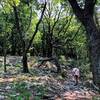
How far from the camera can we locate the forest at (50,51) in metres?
14.9

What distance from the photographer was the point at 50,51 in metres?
43.0

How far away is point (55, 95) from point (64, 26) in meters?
31.2

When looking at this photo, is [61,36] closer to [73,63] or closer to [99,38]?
[73,63]

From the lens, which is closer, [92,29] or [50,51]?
[92,29]

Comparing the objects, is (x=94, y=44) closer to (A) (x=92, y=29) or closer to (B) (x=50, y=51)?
(A) (x=92, y=29)

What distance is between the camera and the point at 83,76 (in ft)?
90.9

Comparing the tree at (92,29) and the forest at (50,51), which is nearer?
the forest at (50,51)

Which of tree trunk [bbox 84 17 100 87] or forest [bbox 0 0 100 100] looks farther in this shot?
tree trunk [bbox 84 17 100 87]

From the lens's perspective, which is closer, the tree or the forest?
the forest

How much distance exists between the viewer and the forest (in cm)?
1488

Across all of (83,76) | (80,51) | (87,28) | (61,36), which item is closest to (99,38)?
(87,28)

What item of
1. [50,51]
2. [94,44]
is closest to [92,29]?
[94,44]

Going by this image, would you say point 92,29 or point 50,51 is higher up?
point 92,29

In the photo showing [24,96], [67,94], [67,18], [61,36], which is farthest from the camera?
[61,36]
